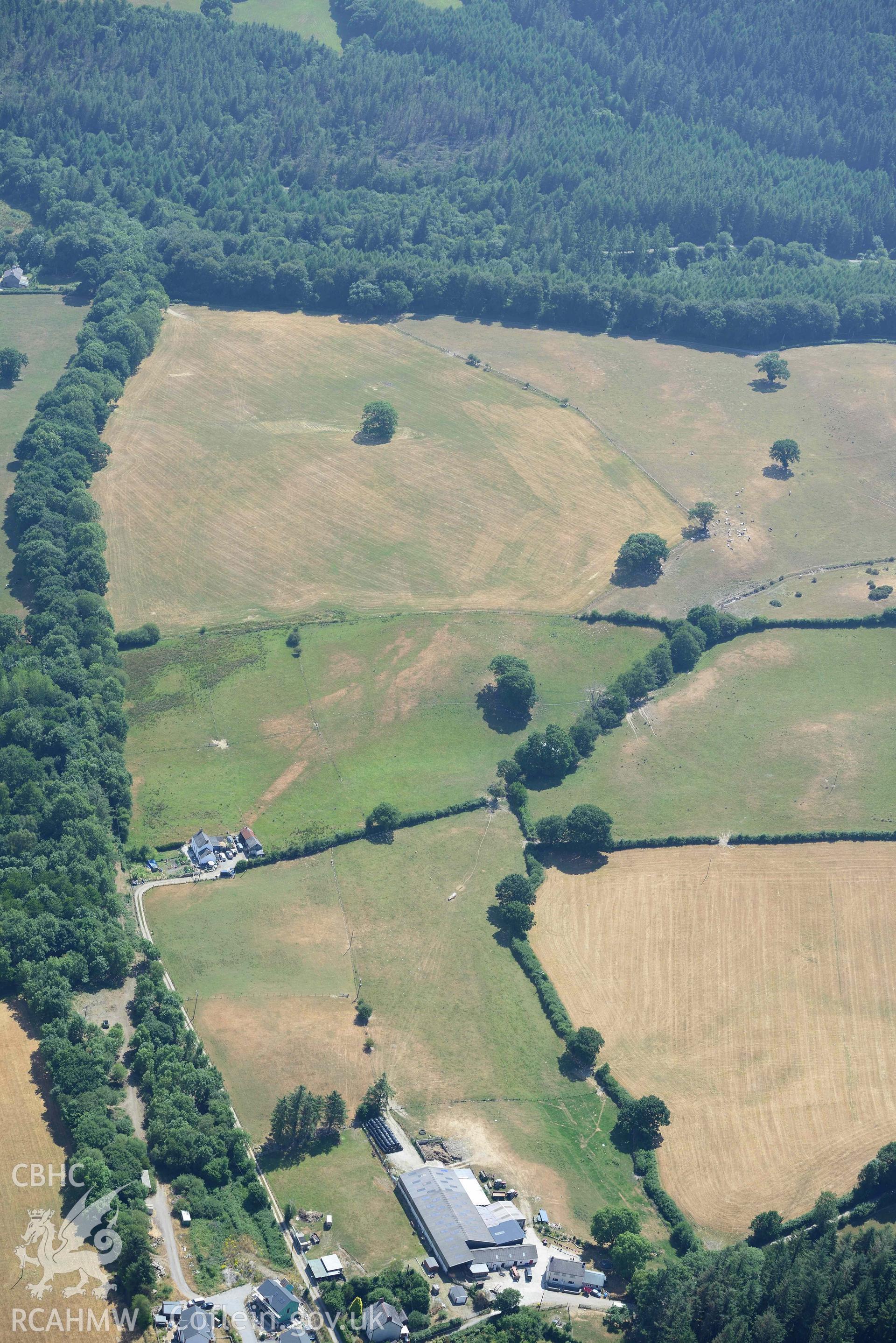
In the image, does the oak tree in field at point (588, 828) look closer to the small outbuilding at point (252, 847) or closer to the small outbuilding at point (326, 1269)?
the small outbuilding at point (252, 847)

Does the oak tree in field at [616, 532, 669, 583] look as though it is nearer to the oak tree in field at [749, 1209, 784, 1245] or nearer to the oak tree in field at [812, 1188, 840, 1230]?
the oak tree in field at [812, 1188, 840, 1230]

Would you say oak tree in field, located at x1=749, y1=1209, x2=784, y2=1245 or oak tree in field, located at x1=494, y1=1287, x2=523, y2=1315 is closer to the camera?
oak tree in field, located at x1=494, y1=1287, x2=523, y2=1315

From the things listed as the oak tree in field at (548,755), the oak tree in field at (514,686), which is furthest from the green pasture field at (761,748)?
the oak tree in field at (514,686)

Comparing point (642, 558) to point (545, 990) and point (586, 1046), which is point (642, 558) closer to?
point (545, 990)

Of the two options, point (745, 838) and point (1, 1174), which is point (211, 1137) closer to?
point (1, 1174)

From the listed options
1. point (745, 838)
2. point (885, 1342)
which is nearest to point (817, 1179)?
point (885, 1342)

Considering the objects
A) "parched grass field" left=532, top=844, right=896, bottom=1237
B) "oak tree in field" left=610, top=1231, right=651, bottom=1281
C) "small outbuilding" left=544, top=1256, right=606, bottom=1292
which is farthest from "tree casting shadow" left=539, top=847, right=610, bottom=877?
"small outbuilding" left=544, top=1256, right=606, bottom=1292

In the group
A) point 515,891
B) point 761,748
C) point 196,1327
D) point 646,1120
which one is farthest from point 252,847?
point 761,748
